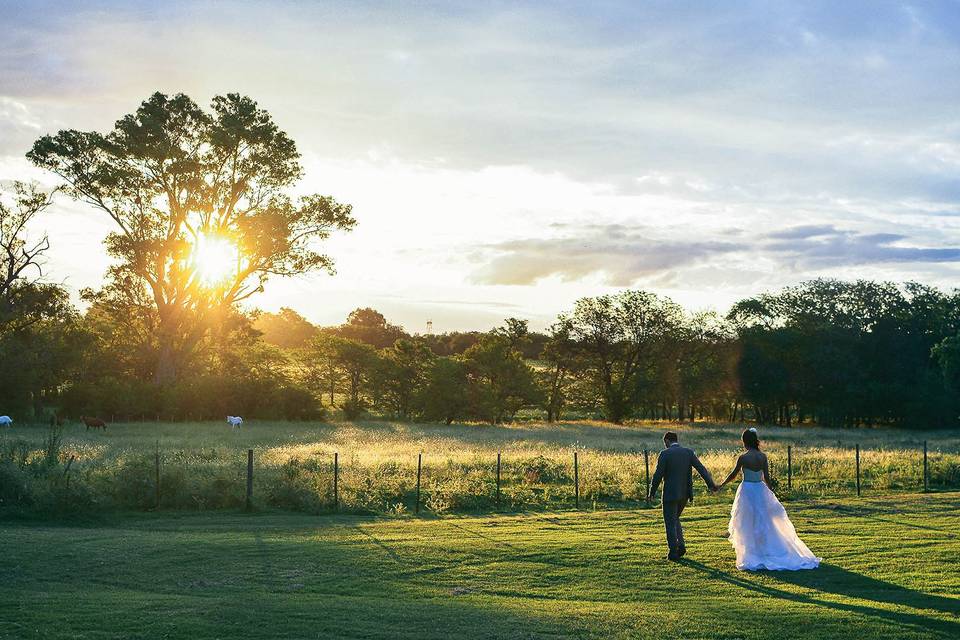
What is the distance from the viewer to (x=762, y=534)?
515 inches

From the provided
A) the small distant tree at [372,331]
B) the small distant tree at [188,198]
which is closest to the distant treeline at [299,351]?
the small distant tree at [188,198]

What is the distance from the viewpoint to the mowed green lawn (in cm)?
966

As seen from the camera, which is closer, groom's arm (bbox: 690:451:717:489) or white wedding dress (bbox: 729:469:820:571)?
white wedding dress (bbox: 729:469:820:571)

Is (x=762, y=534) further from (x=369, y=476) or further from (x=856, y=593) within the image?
(x=369, y=476)

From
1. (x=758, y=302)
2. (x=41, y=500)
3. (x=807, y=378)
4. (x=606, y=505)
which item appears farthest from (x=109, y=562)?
(x=758, y=302)

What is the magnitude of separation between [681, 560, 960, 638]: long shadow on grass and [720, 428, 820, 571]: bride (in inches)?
8.9

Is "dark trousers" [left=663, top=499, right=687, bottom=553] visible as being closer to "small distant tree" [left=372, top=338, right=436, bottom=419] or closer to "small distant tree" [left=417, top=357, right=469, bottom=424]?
"small distant tree" [left=417, top=357, right=469, bottom=424]

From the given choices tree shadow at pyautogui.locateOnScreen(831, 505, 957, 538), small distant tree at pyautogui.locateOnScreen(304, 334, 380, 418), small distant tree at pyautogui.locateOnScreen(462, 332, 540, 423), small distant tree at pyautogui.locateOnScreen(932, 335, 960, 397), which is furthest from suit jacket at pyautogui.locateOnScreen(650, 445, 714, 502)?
small distant tree at pyautogui.locateOnScreen(304, 334, 380, 418)

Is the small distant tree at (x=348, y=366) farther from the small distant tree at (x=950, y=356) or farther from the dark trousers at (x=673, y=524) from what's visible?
the dark trousers at (x=673, y=524)

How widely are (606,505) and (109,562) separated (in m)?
12.6

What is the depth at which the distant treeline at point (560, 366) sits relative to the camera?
55656 mm

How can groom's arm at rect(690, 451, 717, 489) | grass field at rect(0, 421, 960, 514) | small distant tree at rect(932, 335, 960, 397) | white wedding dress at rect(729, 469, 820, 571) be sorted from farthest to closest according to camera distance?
small distant tree at rect(932, 335, 960, 397) < grass field at rect(0, 421, 960, 514) < groom's arm at rect(690, 451, 717, 489) < white wedding dress at rect(729, 469, 820, 571)

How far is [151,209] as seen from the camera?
53.2m

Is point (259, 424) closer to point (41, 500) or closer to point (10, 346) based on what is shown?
point (10, 346)
